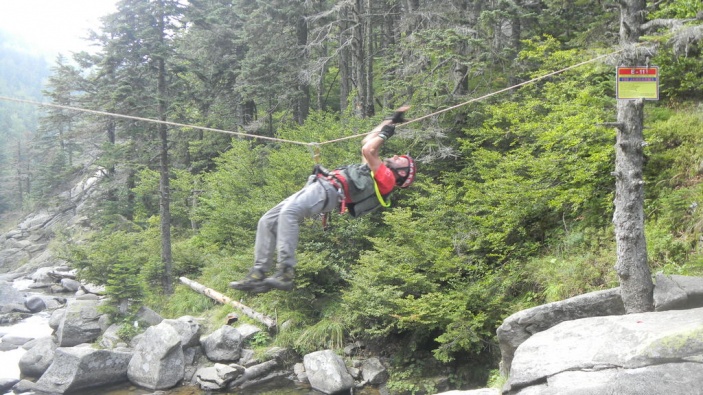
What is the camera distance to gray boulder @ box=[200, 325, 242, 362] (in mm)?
13383

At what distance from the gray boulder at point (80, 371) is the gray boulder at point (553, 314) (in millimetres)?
10068

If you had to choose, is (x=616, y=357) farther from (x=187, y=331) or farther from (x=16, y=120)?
(x=16, y=120)

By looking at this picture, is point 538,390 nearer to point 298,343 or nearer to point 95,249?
point 298,343

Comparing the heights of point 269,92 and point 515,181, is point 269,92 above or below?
above

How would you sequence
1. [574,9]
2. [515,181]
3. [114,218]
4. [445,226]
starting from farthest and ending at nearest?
[114,218] → [574,9] → [445,226] → [515,181]

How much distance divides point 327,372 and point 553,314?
19.1ft

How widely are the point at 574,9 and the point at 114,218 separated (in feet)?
70.5

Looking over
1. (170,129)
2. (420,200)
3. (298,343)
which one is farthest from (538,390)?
(170,129)

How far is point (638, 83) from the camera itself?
21.3ft

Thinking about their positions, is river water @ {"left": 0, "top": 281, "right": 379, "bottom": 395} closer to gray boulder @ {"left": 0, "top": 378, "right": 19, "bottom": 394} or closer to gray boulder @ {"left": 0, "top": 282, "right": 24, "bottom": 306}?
gray boulder @ {"left": 0, "top": 378, "right": 19, "bottom": 394}

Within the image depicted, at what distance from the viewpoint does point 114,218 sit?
24.1 metres

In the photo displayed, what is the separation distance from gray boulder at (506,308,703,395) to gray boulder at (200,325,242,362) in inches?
346

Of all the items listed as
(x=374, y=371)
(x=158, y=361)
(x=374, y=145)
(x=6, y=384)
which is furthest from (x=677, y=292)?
(x=6, y=384)

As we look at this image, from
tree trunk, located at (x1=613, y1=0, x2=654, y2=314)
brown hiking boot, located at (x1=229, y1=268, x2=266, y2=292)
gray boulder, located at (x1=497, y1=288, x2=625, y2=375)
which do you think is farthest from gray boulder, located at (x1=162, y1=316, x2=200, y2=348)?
tree trunk, located at (x1=613, y1=0, x2=654, y2=314)
